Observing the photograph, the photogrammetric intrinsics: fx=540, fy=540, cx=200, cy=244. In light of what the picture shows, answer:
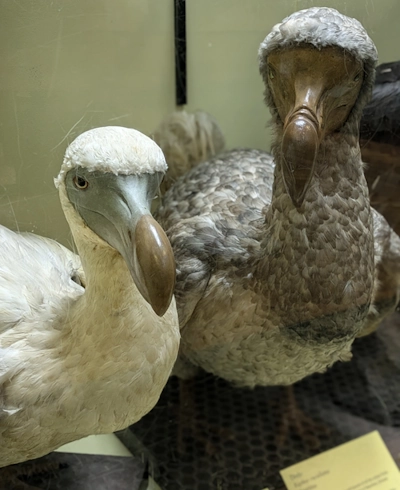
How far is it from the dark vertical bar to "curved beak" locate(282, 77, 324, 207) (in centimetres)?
22

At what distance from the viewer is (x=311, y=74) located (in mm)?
665

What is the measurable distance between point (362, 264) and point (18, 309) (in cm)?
49

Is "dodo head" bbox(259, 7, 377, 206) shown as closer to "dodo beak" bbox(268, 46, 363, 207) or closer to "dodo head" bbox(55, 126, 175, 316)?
"dodo beak" bbox(268, 46, 363, 207)

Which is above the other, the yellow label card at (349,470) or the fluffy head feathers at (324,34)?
the fluffy head feathers at (324,34)

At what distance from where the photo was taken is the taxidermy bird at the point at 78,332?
1.96ft

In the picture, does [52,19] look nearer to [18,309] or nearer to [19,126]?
[19,126]

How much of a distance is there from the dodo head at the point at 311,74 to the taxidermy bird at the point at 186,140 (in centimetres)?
28

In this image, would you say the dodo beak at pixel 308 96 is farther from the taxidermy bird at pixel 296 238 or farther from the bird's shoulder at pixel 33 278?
the bird's shoulder at pixel 33 278

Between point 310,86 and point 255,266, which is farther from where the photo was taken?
point 255,266

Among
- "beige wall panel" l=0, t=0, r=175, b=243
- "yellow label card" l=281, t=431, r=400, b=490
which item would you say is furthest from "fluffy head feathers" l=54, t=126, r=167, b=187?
"yellow label card" l=281, t=431, r=400, b=490

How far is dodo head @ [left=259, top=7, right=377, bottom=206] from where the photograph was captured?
65cm

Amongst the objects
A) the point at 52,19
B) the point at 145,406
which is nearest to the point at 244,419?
the point at 145,406

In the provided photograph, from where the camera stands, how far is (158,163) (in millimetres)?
575

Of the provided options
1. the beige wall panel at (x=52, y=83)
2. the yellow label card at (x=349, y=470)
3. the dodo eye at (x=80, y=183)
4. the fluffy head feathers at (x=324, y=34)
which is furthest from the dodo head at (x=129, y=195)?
the yellow label card at (x=349, y=470)
